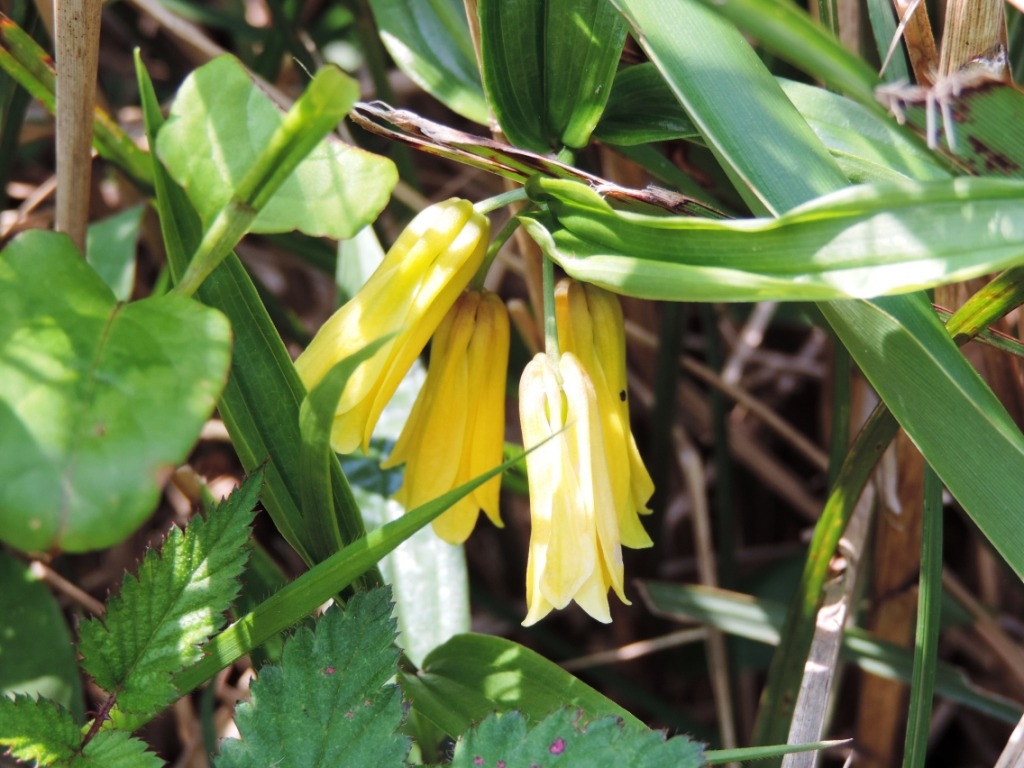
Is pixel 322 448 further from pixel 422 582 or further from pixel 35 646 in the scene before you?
pixel 35 646

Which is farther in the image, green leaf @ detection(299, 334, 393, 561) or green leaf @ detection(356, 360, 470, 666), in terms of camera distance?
green leaf @ detection(356, 360, 470, 666)

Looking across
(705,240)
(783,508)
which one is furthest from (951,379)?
(783,508)

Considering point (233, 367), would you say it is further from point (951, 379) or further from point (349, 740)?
point (951, 379)

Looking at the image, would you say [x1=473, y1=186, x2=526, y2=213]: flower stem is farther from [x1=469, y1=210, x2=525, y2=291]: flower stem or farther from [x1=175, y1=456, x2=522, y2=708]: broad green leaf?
[x1=175, y1=456, x2=522, y2=708]: broad green leaf

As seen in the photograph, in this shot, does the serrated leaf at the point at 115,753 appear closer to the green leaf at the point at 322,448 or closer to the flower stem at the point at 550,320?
the green leaf at the point at 322,448

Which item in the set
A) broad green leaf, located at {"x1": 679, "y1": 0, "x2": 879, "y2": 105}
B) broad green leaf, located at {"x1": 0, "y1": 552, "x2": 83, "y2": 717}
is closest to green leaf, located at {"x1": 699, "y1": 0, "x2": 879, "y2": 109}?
broad green leaf, located at {"x1": 679, "y1": 0, "x2": 879, "y2": 105}

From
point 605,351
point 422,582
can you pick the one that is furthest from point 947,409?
point 422,582

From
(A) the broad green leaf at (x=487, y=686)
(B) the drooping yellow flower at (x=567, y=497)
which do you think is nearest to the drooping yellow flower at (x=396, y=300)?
(B) the drooping yellow flower at (x=567, y=497)
